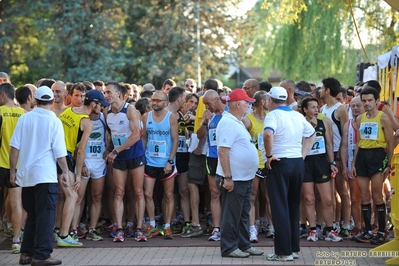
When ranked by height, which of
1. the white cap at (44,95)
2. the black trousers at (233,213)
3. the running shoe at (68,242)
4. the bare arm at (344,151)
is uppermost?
the white cap at (44,95)

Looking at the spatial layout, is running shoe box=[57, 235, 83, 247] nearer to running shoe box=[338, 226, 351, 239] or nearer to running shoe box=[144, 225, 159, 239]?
running shoe box=[144, 225, 159, 239]

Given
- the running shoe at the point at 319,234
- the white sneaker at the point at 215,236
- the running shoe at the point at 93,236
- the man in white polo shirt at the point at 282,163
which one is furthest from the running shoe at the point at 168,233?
the man in white polo shirt at the point at 282,163

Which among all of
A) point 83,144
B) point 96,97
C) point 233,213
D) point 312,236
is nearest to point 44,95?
point 83,144

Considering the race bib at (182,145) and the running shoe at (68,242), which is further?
the race bib at (182,145)

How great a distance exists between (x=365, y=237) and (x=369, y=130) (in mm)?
1532

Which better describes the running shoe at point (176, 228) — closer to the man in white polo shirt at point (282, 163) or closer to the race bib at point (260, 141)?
the race bib at point (260, 141)

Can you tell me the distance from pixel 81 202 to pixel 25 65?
139 feet

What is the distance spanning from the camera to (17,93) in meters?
12.2

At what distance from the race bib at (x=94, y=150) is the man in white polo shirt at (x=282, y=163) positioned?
10.6ft

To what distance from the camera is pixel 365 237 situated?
12562mm

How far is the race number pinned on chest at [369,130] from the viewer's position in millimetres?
12266

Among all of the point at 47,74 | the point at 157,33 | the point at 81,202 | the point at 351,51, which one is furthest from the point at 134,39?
the point at 81,202

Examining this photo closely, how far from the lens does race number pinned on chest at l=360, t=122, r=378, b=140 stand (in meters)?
12.3

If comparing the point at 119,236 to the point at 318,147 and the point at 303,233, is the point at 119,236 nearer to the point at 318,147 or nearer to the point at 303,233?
the point at 303,233
